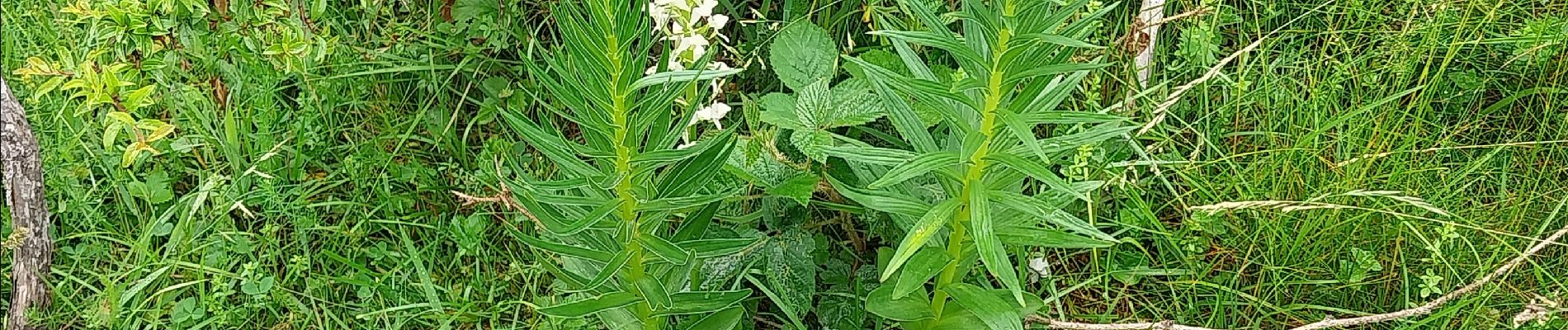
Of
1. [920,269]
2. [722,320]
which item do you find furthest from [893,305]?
[722,320]

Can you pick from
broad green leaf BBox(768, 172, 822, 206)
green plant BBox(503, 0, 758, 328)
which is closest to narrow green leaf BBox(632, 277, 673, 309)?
green plant BBox(503, 0, 758, 328)

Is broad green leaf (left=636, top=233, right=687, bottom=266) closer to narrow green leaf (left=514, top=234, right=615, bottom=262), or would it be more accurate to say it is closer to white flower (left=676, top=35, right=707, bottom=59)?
narrow green leaf (left=514, top=234, right=615, bottom=262)

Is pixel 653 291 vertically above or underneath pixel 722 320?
above

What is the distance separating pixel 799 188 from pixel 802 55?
25 centimetres

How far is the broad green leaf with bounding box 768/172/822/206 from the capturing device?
64.4 inches

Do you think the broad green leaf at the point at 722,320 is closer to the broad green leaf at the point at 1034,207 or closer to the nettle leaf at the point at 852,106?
the nettle leaf at the point at 852,106

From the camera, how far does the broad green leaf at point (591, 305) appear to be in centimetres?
148

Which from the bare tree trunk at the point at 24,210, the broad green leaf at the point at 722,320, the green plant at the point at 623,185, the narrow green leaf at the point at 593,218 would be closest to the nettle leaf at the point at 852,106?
the green plant at the point at 623,185

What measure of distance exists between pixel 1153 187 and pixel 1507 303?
0.54 meters

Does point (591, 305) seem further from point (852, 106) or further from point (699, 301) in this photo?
point (852, 106)

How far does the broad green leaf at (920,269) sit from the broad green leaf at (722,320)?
0.75ft

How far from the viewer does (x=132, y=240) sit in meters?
2.28

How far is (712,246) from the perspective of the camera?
5.00ft

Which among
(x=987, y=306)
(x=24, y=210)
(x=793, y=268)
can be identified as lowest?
(x=24, y=210)
